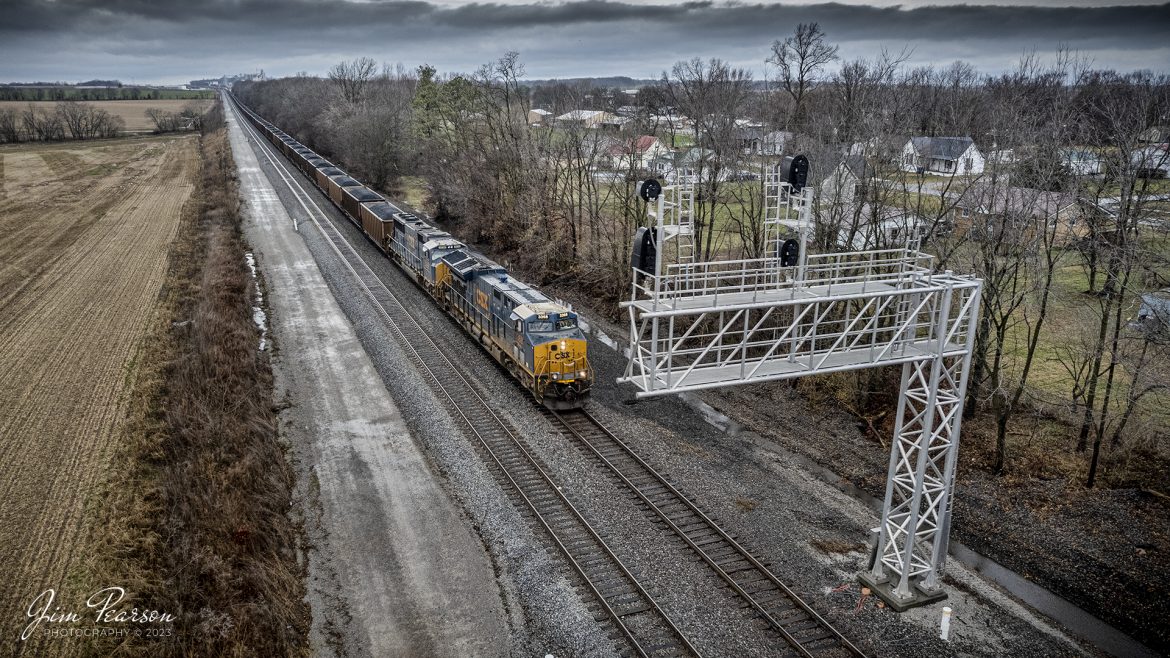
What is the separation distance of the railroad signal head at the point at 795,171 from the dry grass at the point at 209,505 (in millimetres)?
14486

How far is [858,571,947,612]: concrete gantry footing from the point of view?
51.0 feet

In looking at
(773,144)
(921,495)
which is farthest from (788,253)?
(773,144)

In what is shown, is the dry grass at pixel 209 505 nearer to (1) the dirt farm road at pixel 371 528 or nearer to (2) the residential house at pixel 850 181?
(1) the dirt farm road at pixel 371 528

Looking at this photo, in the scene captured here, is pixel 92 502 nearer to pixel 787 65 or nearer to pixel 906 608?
pixel 906 608

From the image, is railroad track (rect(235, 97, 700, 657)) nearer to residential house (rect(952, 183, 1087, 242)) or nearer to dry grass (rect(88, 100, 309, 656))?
dry grass (rect(88, 100, 309, 656))

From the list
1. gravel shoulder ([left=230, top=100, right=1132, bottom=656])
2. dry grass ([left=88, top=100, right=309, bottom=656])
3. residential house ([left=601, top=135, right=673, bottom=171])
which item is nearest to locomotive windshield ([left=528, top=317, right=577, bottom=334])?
gravel shoulder ([left=230, top=100, right=1132, bottom=656])

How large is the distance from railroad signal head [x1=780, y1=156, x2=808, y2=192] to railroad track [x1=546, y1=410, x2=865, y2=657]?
9.13 m

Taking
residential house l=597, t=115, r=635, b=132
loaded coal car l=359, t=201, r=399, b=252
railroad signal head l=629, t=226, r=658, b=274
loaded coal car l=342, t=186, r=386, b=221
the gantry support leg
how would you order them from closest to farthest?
1. railroad signal head l=629, t=226, r=658, b=274
2. the gantry support leg
3. residential house l=597, t=115, r=635, b=132
4. loaded coal car l=359, t=201, r=399, b=252
5. loaded coal car l=342, t=186, r=386, b=221

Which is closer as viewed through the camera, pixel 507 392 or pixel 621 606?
pixel 621 606

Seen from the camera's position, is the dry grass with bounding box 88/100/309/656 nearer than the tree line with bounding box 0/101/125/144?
Yes

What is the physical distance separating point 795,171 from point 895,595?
9992 millimetres

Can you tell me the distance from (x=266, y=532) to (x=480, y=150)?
139 ft

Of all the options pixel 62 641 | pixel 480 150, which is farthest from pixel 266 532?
pixel 480 150

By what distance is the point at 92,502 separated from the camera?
18422mm
